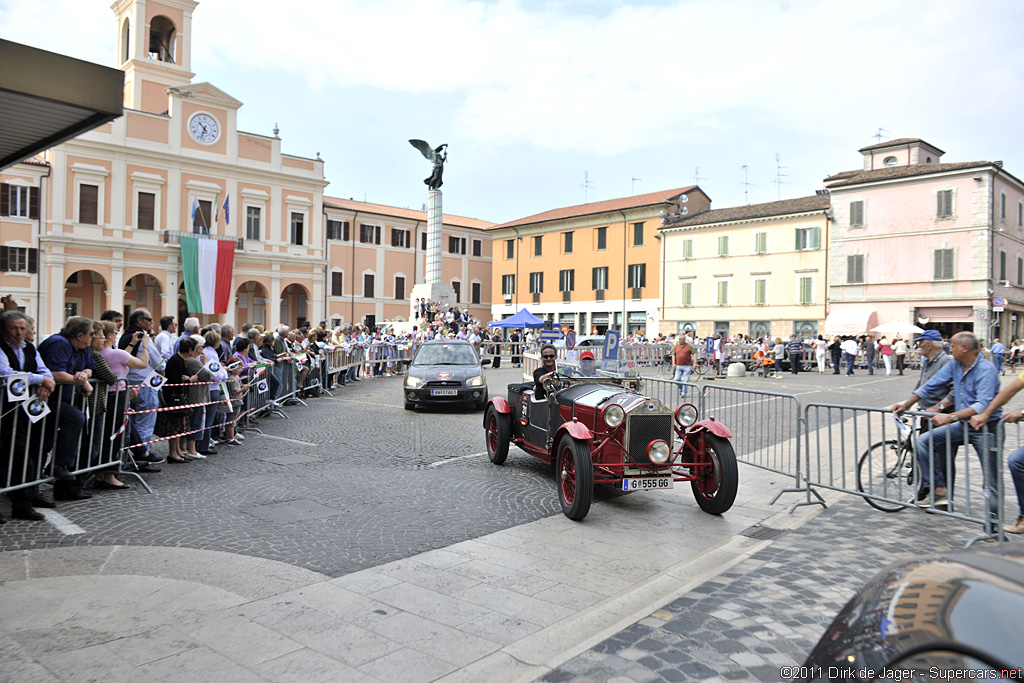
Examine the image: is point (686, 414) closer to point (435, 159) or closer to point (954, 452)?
point (954, 452)

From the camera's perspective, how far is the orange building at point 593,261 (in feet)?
172

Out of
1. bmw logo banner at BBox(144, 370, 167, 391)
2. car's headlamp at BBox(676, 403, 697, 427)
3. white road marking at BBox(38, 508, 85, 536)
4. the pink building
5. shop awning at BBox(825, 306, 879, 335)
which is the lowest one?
white road marking at BBox(38, 508, 85, 536)

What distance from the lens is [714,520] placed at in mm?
6773

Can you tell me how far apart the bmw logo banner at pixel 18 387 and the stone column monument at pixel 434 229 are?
3184 cm

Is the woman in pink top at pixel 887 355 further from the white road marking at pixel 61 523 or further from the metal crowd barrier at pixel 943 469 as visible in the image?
the white road marking at pixel 61 523

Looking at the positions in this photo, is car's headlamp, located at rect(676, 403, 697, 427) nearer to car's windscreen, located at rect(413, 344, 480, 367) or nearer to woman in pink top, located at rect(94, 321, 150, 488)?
woman in pink top, located at rect(94, 321, 150, 488)

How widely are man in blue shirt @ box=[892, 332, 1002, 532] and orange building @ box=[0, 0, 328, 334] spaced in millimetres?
42334

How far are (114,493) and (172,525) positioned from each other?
1.59 m

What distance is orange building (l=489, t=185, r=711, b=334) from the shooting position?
172ft

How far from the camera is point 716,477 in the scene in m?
6.89

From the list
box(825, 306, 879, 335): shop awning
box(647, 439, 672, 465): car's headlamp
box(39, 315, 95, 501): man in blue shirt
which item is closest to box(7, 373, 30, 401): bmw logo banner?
box(39, 315, 95, 501): man in blue shirt

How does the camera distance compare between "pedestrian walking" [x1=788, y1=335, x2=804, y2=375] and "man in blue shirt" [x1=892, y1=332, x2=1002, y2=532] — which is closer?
"man in blue shirt" [x1=892, y1=332, x2=1002, y2=532]

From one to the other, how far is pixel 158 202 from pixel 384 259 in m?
19.5

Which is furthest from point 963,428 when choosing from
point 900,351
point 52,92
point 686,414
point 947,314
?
point 947,314
